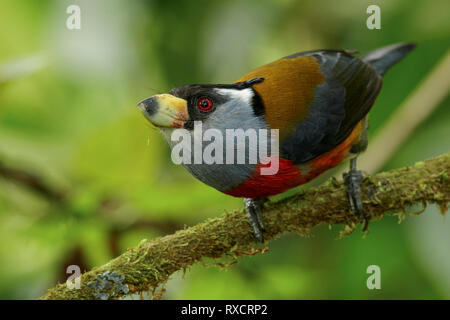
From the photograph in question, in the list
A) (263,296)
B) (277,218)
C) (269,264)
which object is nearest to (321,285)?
(269,264)

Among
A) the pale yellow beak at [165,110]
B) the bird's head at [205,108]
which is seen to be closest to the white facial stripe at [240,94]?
the bird's head at [205,108]

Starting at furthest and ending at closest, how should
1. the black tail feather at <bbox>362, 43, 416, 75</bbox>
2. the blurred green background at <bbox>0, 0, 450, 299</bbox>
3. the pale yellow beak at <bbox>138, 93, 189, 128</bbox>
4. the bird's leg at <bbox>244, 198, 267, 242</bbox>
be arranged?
the black tail feather at <bbox>362, 43, 416, 75</bbox>, the blurred green background at <bbox>0, 0, 450, 299</bbox>, the bird's leg at <bbox>244, 198, 267, 242</bbox>, the pale yellow beak at <bbox>138, 93, 189, 128</bbox>

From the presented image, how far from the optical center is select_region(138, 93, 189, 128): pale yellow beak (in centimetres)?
249

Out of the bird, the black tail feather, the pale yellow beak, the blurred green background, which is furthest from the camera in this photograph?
the black tail feather

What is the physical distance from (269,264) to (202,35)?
1749 mm

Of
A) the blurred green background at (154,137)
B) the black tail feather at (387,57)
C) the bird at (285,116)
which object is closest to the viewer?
the bird at (285,116)

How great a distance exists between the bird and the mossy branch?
0.06 m

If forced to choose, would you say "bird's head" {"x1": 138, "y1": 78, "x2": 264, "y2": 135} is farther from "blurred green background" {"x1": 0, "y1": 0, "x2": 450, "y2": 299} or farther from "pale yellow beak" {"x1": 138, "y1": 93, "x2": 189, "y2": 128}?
"blurred green background" {"x1": 0, "y1": 0, "x2": 450, "y2": 299}

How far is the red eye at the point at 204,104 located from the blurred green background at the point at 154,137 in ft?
1.36

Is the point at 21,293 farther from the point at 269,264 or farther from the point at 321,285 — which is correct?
the point at 321,285

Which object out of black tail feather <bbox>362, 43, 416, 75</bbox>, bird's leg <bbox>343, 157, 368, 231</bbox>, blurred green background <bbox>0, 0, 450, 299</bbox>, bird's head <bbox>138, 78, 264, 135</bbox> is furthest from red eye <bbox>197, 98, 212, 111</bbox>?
black tail feather <bbox>362, 43, 416, 75</bbox>

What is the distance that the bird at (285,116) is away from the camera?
8.54 feet

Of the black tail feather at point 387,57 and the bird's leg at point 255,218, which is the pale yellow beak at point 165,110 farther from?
the black tail feather at point 387,57

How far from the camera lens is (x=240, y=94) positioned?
2.74m
